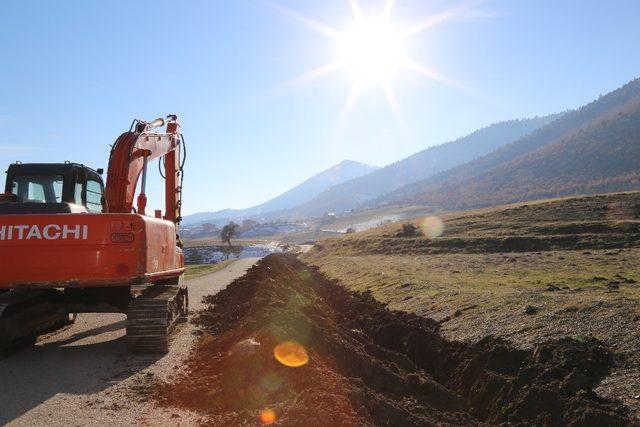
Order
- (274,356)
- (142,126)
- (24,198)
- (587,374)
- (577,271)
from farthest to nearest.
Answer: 1. (577,271)
2. (142,126)
3. (24,198)
4. (587,374)
5. (274,356)

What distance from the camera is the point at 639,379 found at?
33.3ft

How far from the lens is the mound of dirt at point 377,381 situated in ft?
25.8

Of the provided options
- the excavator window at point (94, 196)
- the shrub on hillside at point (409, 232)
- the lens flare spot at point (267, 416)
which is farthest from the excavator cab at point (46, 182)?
the shrub on hillside at point (409, 232)

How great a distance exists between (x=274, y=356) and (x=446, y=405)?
3.59 metres

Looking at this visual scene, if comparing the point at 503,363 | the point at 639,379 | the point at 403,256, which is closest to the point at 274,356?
the point at 503,363

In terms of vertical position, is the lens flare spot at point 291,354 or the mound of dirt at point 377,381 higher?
the lens flare spot at point 291,354

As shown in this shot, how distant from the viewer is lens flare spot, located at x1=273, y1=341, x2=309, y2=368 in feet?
31.4

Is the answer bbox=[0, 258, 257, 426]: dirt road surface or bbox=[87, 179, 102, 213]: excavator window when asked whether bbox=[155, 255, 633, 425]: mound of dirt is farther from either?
bbox=[87, 179, 102, 213]: excavator window

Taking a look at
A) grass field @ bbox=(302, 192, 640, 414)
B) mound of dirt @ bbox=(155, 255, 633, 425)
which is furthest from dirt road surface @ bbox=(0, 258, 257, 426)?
grass field @ bbox=(302, 192, 640, 414)

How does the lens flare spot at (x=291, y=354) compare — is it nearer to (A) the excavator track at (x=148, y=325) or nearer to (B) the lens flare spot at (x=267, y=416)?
(B) the lens flare spot at (x=267, y=416)

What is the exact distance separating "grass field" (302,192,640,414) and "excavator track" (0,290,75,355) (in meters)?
11.3

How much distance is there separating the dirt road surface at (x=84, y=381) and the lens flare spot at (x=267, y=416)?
1.10 metres

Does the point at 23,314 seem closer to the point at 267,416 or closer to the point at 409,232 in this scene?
the point at 267,416

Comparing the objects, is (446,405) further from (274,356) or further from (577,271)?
(577,271)
